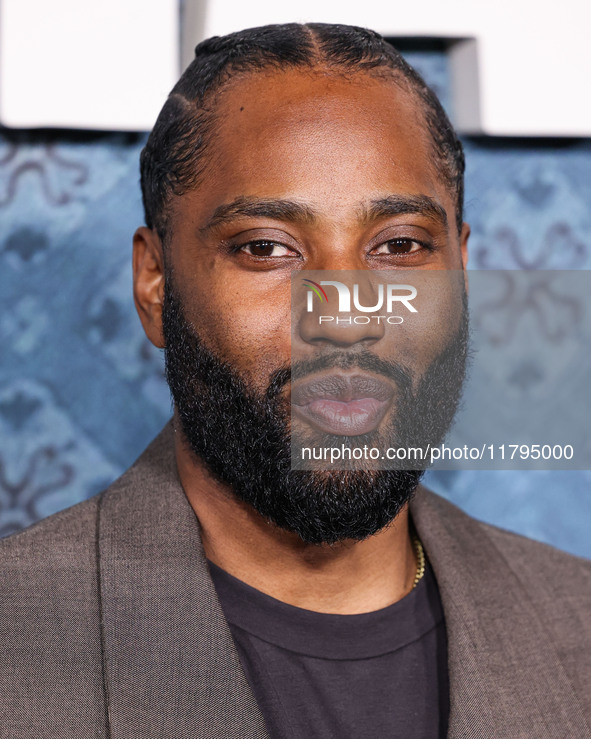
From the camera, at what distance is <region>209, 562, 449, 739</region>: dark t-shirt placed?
3.84 feet

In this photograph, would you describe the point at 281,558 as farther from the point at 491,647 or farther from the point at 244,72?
the point at 244,72

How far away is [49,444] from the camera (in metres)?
1.75

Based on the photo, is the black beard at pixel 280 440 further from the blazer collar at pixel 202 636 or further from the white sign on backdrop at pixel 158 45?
Result: the white sign on backdrop at pixel 158 45

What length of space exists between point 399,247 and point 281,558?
1.50ft

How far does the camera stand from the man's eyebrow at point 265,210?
1204 mm

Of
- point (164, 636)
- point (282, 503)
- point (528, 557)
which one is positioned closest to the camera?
point (164, 636)

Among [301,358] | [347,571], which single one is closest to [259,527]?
[347,571]

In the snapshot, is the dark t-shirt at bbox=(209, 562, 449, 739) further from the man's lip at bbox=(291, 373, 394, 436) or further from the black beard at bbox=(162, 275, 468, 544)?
the man's lip at bbox=(291, 373, 394, 436)

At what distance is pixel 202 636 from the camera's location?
114cm

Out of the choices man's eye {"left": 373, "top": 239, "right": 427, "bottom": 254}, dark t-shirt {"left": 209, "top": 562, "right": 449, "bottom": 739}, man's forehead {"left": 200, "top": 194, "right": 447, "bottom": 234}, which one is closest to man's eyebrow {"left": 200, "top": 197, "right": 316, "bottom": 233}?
man's forehead {"left": 200, "top": 194, "right": 447, "bottom": 234}

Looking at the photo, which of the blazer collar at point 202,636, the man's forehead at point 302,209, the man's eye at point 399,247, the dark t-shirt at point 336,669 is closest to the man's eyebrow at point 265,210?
the man's forehead at point 302,209

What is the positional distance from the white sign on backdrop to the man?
1.20 feet

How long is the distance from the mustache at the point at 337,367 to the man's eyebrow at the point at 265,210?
0.59 feet

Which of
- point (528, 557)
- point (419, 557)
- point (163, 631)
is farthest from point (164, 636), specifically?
point (528, 557)
